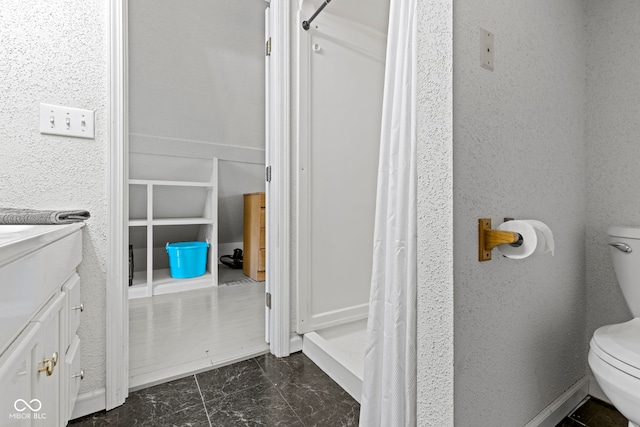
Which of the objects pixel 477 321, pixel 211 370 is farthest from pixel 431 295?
pixel 211 370

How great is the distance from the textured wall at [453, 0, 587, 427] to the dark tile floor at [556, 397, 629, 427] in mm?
120

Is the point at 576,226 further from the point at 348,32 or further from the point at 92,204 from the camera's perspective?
the point at 92,204

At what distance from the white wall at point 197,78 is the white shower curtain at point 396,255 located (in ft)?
5.78

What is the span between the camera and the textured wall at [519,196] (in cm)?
74

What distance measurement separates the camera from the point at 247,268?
3.31 metres

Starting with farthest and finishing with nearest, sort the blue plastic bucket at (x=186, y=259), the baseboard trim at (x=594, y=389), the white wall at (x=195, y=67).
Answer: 1. the blue plastic bucket at (x=186, y=259)
2. the white wall at (x=195, y=67)
3. the baseboard trim at (x=594, y=389)

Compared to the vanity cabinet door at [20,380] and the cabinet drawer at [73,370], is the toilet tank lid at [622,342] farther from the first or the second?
the cabinet drawer at [73,370]

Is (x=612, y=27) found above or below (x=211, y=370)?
above

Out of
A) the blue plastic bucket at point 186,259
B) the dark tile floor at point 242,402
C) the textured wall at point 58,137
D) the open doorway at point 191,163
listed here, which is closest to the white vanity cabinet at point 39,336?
the textured wall at point 58,137

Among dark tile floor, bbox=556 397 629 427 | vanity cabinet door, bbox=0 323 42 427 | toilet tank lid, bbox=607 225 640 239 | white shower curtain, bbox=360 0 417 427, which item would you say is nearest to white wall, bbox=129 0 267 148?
white shower curtain, bbox=360 0 417 427

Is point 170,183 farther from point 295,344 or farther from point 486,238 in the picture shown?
point 486,238

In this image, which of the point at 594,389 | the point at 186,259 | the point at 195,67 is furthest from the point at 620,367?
the point at 186,259

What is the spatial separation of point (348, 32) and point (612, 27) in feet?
4.04

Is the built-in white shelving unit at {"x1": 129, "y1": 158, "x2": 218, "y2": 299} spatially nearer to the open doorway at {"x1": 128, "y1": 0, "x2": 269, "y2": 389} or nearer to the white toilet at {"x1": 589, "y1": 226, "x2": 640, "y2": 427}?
the open doorway at {"x1": 128, "y1": 0, "x2": 269, "y2": 389}
